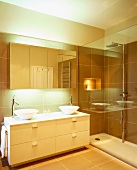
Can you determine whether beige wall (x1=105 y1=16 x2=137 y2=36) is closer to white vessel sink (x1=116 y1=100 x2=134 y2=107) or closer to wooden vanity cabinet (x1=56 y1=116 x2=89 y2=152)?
white vessel sink (x1=116 y1=100 x2=134 y2=107)

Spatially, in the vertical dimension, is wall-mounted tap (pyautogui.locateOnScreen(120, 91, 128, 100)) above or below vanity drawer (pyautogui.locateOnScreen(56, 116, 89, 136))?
above

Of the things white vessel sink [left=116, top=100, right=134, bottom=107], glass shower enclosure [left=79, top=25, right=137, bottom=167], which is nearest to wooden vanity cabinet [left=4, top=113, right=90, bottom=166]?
glass shower enclosure [left=79, top=25, right=137, bottom=167]

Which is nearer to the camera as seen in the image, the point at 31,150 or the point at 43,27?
the point at 31,150

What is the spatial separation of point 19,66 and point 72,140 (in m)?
1.67

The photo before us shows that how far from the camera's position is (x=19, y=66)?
2.66m

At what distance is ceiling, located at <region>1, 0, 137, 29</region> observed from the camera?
2605 millimetres

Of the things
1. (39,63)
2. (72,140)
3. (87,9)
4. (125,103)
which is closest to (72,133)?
(72,140)

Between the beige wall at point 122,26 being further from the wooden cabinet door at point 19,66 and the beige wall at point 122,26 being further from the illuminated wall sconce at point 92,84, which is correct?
the wooden cabinet door at point 19,66

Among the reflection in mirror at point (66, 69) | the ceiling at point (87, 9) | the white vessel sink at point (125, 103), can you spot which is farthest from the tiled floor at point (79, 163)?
the ceiling at point (87, 9)

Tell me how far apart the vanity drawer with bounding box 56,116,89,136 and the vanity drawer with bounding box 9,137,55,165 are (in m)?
0.22

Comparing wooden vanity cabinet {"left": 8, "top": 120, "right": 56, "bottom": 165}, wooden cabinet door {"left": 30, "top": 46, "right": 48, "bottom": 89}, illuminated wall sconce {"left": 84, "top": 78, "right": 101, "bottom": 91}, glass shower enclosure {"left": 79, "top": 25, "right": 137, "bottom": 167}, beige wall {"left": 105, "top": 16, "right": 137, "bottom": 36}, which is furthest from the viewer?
illuminated wall sconce {"left": 84, "top": 78, "right": 101, "bottom": 91}

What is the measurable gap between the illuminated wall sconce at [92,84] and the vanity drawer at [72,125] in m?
0.95

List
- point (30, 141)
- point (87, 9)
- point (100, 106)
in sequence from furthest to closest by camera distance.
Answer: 1. point (100, 106)
2. point (87, 9)
3. point (30, 141)

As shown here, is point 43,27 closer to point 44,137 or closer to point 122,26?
point 122,26
